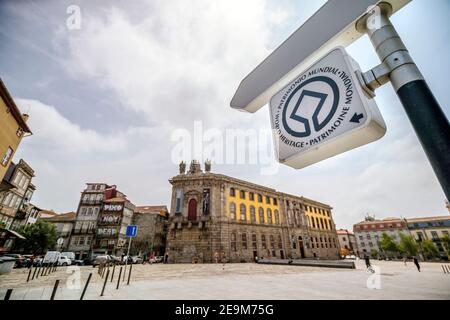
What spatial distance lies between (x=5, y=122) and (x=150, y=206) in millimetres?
34910

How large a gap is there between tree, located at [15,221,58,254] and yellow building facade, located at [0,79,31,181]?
786 inches

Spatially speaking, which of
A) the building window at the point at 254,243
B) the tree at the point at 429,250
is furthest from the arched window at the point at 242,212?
the tree at the point at 429,250

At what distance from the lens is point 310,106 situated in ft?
5.09

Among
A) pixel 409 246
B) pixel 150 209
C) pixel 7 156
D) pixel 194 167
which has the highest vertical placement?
pixel 194 167

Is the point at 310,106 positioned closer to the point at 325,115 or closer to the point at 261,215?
the point at 325,115

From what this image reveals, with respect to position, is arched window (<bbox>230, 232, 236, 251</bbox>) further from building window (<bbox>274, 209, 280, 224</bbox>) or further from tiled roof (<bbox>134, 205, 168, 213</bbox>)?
tiled roof (<bbox>134, 205, 168, 213</bbox>)

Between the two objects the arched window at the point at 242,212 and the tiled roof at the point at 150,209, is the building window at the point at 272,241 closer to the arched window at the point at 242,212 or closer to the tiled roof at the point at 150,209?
the arched window at the point at 242,212

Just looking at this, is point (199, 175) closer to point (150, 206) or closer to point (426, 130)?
point (150, 206)

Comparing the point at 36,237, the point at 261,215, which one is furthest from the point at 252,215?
the point at 36,237

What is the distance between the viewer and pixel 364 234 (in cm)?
6284

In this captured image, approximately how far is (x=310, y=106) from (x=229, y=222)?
27841mm

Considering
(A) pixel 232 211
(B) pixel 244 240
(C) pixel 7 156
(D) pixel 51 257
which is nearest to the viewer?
(C) pixel 7 156

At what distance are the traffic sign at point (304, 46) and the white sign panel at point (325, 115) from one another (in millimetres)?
175

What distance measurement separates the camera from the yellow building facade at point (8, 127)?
11.6 metres
